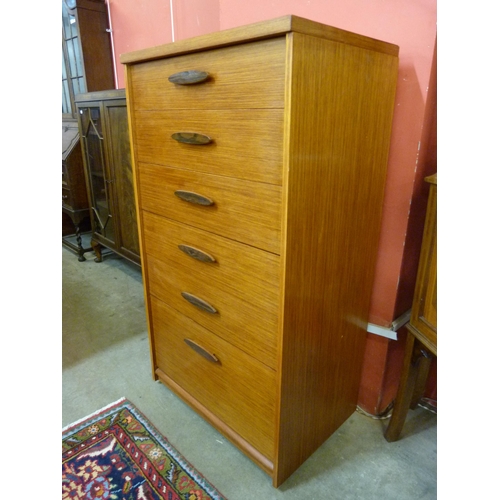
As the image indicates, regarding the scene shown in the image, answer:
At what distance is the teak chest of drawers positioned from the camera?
75 centimetres

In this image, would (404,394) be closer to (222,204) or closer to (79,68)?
(222,204)

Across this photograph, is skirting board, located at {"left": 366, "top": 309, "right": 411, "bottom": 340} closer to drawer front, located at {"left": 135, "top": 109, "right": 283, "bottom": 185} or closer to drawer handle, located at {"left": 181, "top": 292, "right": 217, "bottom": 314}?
drawer handle, located at {"left": 181, "top": 292, "right": 217, "bottom": 314}

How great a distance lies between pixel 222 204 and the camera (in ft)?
2.98

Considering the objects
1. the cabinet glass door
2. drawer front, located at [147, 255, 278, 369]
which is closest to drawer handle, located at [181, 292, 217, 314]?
drawer front, located at [147, 255, 278, 369]

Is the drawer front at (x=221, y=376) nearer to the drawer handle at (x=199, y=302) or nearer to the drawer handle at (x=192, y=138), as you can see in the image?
the drawer handle at (x=199, y=302)

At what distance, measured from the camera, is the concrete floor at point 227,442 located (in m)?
1.08

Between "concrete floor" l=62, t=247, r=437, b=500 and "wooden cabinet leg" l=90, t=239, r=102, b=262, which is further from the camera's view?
"wooden cabinet leg" l=90, t=239, r=102, b=262

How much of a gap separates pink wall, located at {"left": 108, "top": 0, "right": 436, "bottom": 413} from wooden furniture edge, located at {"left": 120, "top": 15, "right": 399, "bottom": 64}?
80 millimetres

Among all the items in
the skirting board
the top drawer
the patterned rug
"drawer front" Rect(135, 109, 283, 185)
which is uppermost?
the top drawer

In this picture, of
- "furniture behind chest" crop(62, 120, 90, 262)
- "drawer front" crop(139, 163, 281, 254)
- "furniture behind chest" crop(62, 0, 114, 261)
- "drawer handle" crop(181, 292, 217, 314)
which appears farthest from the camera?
"furniture behind chest" crop(62, 120, 90, 262)

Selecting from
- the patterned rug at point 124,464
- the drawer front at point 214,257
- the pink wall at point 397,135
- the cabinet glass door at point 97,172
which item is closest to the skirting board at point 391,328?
the pink wall at point 397,135

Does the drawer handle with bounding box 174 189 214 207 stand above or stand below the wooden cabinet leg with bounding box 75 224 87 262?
above

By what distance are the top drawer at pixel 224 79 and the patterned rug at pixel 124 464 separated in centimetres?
104
